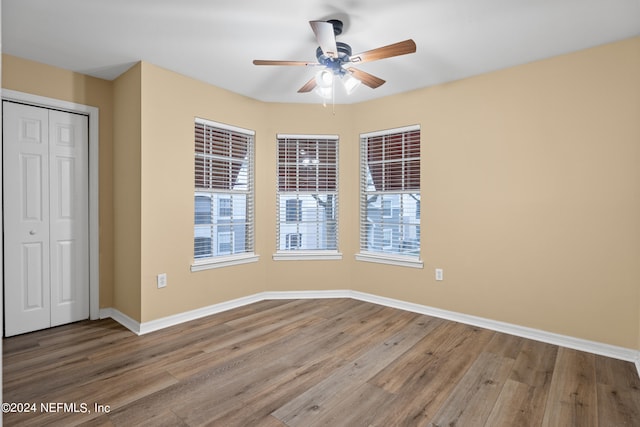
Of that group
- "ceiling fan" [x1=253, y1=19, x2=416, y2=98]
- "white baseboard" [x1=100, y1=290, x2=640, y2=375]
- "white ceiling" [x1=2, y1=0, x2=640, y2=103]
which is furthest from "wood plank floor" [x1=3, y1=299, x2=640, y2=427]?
"white ceiling" [x1=2, y1=0, x2=640, y2=103]

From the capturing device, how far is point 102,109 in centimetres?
370

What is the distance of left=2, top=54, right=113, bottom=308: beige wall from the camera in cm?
338

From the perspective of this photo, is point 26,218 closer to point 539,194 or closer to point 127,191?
point 127,191

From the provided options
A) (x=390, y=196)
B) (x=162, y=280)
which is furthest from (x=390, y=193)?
(x=162, y=280)

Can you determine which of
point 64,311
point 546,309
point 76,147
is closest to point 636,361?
Result: point 546,309

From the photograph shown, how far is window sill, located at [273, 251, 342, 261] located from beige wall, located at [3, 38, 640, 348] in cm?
25

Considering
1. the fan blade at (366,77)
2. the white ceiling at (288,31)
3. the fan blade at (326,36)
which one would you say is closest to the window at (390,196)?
the white ceiling at (288,31)

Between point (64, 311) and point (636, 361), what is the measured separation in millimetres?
5035

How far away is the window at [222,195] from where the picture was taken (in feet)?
12.7

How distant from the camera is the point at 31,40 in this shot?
292cm

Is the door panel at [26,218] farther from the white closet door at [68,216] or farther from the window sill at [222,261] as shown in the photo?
the window sill at [222,261]

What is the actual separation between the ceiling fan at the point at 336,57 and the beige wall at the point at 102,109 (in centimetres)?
203

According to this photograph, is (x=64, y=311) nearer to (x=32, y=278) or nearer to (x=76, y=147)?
(x=32, y=278)

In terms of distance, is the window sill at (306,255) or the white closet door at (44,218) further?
the window sill at (306,255)
